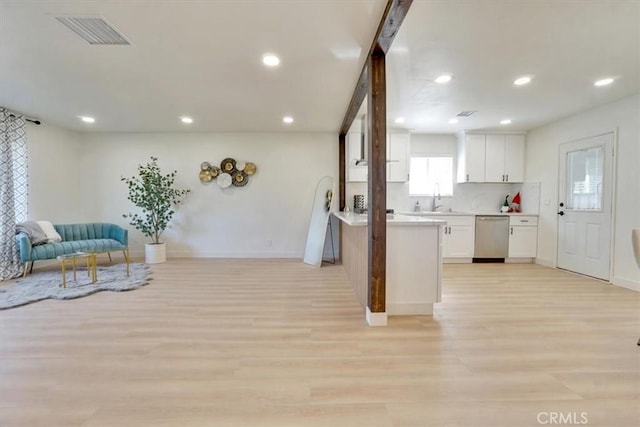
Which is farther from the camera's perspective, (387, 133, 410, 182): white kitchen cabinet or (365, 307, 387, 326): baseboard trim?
(387, 133, 410, 182): white kitchen cabinet

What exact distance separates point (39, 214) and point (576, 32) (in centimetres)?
769

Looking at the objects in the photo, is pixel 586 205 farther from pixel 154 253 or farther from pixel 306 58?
pixel 154 253

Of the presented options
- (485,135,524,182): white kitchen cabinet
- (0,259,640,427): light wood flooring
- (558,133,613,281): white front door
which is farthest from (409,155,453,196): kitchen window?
(0,259,640,427): light wood flooring

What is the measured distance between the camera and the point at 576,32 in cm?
242

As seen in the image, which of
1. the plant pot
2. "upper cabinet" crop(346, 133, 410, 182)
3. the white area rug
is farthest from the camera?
"upper cabinet" crop(346, 133, 410, 182)

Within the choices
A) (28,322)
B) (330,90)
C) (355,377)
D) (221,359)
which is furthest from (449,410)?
(28,322)

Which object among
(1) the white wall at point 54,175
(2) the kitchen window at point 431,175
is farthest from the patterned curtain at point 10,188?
(2) the kitchen window at point 431,175

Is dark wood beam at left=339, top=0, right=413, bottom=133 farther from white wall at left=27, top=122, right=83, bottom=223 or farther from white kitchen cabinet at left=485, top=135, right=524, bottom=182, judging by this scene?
white wall at left=27, top=122, right=83, bottom=223

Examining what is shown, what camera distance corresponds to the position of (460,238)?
5543 mm

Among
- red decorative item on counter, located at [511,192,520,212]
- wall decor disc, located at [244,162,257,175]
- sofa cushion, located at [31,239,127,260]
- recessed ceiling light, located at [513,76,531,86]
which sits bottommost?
sofa cushion, located at [31,239,127,260]

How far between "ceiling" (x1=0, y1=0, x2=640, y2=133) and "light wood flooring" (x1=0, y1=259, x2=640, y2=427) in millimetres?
2517

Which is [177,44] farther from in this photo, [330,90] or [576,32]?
[576,32]

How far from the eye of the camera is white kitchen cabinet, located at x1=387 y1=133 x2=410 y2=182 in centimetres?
564

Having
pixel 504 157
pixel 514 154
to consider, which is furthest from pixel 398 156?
pixel 514 154
